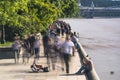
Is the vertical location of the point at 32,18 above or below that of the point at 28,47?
below

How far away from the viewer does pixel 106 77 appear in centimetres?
2545

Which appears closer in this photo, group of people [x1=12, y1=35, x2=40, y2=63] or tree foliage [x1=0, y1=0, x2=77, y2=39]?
group of people [x1=12, y1=35, x2=40, y2=63]

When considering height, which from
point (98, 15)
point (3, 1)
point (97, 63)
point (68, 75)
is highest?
Answer: point (3, 1)

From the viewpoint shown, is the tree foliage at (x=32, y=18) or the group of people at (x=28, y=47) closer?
the group of people at (x=28, y=47)

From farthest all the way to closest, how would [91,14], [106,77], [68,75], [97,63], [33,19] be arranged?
[91,14], [33,19], [97,63], [106,77], [68,75]

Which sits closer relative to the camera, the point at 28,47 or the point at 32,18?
the point at 28,47

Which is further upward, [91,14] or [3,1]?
[3,1]

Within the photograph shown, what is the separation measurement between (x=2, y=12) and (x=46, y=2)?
1556 centimetres

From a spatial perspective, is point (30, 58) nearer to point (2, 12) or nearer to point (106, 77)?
point (2, 12)

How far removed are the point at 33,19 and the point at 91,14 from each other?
498ft

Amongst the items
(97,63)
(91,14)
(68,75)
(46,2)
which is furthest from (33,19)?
(91,14)

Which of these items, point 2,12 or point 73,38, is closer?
point 2,12

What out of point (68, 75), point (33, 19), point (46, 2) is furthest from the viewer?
point (46, 2)

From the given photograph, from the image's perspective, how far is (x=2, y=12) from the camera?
28.8 metres
